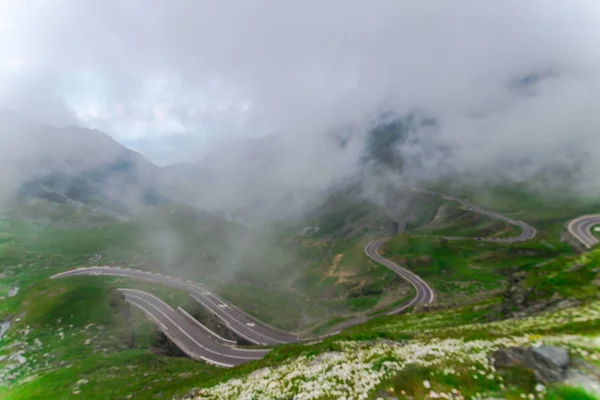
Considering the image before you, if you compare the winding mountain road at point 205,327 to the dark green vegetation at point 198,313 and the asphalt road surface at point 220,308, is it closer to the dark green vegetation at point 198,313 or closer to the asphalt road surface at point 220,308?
the asphalt road surface at point 220,308

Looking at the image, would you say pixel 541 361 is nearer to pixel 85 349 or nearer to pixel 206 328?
pixel 85 349

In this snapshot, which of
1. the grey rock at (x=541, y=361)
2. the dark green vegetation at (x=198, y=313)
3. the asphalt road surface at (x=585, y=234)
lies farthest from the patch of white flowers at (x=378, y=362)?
the asphalt road surface at (x=585, y=234)

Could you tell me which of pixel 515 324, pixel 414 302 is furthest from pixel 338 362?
pixel 414 302

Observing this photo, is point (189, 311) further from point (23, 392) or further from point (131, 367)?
point (23, 392)

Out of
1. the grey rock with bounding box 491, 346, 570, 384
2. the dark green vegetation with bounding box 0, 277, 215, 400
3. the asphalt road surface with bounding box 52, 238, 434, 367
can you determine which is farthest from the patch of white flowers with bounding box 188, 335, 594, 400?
the asphalt road surface with bounding box 52, 238, 434, 367

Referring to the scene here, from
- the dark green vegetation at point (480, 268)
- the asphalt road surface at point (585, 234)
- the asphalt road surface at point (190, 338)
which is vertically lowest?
the asphalt road surface at point (190, 338)

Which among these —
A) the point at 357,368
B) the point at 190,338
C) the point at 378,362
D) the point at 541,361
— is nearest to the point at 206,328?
the point at 190,338
